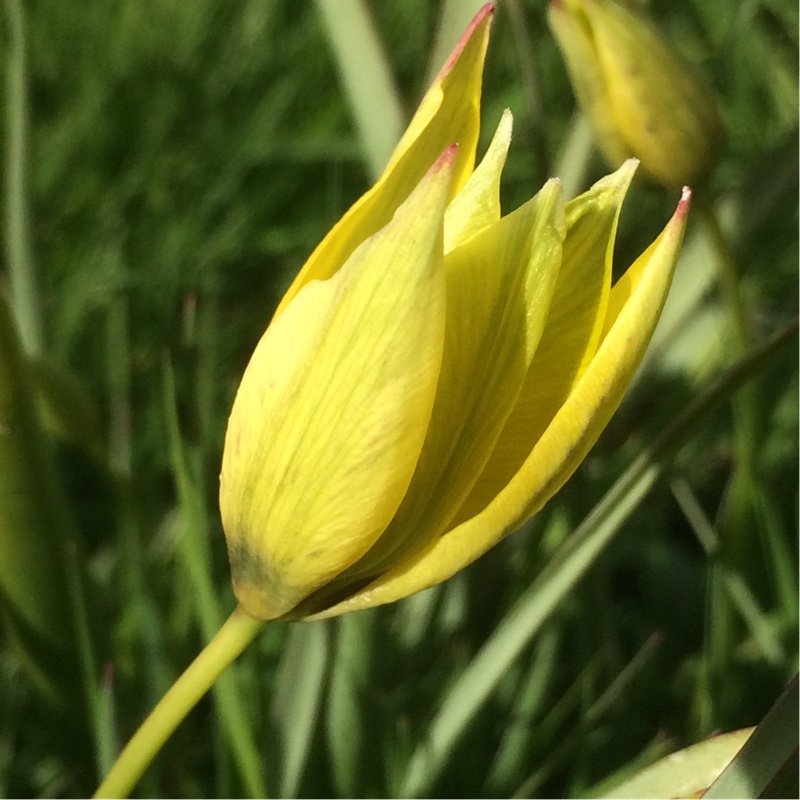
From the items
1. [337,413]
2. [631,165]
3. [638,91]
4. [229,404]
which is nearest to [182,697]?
[337,413]

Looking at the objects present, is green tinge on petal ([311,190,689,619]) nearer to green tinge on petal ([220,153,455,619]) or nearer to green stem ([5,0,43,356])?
green tinge on petal ([220,153,455,619])

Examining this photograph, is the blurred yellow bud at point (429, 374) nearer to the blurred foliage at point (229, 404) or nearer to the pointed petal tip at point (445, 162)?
the pointed petal tip at point (445, 162)

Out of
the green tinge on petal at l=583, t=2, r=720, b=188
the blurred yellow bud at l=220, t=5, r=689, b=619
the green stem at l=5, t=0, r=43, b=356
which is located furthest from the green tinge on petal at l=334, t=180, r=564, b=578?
the green stem at l=5, t=0, r=43, b=356

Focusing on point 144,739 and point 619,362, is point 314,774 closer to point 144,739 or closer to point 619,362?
point 144,739

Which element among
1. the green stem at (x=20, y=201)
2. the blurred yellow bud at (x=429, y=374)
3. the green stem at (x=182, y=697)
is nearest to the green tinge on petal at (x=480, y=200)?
the blurred yellow bud at (x=429, y=374)

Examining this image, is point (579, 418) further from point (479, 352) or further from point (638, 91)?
point (638, 91)

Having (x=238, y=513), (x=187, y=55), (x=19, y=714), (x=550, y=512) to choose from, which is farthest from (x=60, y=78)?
(x=238, y=513)
